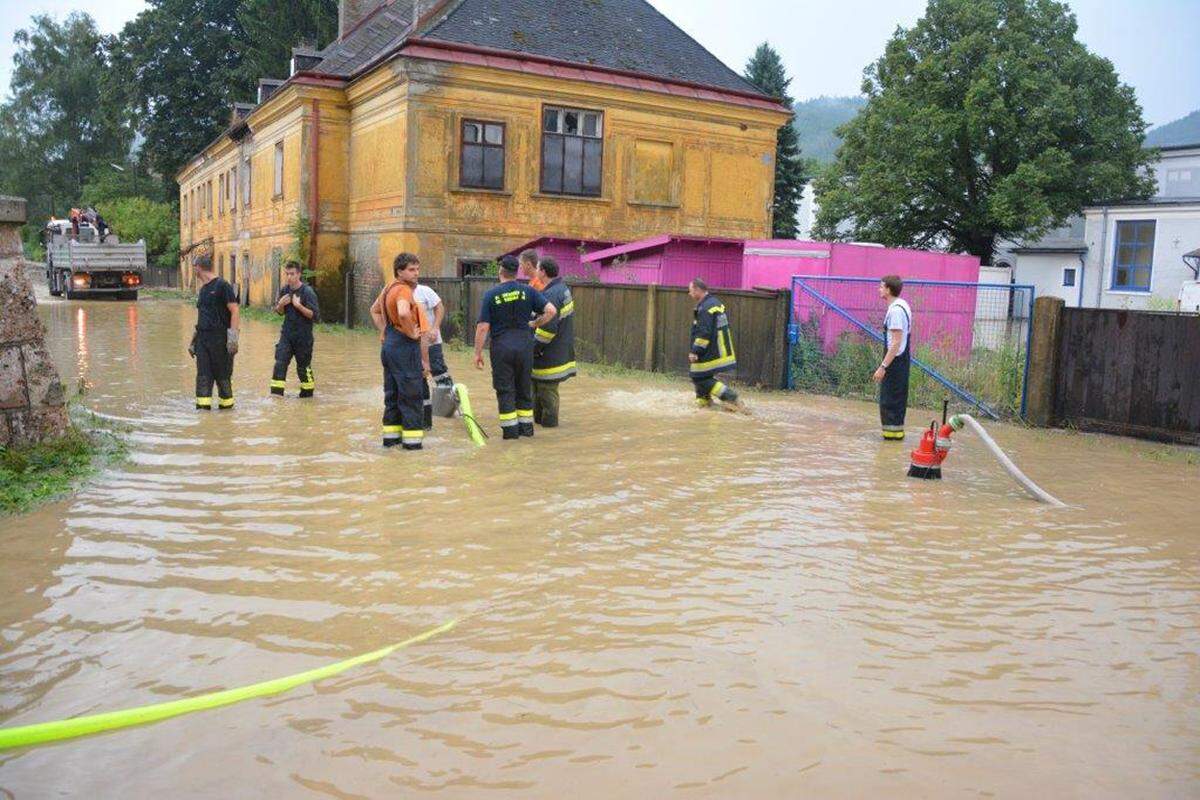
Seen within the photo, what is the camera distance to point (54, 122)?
78062mm

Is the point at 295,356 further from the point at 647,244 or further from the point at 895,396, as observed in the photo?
the point at 647,244

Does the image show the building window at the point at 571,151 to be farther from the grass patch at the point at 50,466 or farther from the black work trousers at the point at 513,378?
the grass patch at the point at 50,466

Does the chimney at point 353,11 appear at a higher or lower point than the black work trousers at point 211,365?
higher

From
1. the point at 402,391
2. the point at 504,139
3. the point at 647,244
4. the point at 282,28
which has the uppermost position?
the point at 282,28

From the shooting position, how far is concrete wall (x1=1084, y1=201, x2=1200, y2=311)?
3675 centimetres

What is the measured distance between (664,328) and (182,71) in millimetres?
46024

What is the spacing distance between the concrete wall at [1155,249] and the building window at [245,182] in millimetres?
30759

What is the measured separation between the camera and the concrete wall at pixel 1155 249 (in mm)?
36750

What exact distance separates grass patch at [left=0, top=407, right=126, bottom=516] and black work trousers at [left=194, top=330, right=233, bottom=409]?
2.41 m

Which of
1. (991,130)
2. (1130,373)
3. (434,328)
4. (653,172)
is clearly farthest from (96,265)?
(1130,373)

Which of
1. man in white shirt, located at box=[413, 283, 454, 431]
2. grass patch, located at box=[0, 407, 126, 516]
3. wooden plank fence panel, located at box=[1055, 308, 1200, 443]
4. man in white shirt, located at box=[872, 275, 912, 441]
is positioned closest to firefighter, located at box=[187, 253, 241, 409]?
man in white shirt, located at box=[413, 283, 454, 431]

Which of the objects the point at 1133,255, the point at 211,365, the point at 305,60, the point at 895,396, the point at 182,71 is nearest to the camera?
the point at 895,396

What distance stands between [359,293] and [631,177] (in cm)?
823

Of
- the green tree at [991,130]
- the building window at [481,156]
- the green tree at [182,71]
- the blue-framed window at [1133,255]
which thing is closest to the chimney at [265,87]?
the building window at [481,156]
